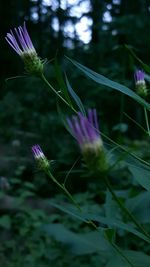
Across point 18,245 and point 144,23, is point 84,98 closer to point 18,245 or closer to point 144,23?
A: point 144,23

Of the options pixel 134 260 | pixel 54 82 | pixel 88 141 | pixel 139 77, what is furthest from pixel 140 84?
pixel 54 82

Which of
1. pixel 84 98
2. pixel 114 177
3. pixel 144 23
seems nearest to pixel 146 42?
pixel 144 23

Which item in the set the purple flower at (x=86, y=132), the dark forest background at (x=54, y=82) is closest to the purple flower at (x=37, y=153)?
the purple flower at (x=86, y=132)

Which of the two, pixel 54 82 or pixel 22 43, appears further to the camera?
pixel 54 82

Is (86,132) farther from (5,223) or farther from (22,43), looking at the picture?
(5,223)

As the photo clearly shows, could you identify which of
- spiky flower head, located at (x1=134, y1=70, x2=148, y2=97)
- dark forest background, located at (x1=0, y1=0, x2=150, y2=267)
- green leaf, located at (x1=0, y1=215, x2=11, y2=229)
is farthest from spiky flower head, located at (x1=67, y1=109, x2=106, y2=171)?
dark forest background, located at (x1=0, y1=0, x2=150, y2=267)

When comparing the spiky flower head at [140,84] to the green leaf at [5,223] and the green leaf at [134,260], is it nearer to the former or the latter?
the green leaf at [134,260]
